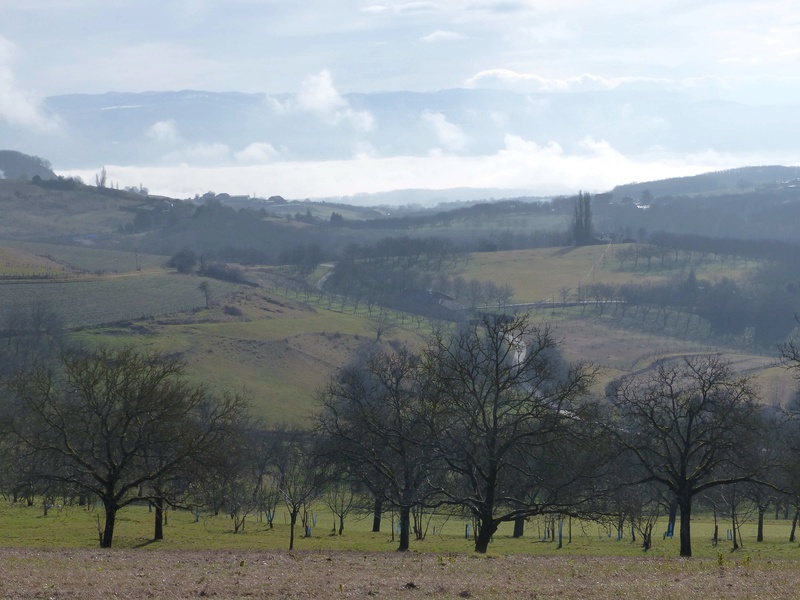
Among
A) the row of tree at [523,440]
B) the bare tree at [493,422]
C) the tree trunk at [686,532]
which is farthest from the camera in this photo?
the tree trunk at [686,532]

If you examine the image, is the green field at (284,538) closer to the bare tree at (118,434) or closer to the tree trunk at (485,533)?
the tree trunk at (485,533)

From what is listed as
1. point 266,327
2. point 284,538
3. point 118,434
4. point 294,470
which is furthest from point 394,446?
point 266,327

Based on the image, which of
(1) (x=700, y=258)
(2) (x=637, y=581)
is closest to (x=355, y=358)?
(2) (x=637, y=581)

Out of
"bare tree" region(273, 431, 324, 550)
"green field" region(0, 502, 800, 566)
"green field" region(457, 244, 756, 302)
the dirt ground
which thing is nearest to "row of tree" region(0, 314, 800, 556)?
"green field" region(0, 502, 800, 566)

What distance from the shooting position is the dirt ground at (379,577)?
17.9 meters

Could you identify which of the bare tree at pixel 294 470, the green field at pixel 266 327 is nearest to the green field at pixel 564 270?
the green field at pixel 266 327

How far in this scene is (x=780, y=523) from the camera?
2249 inches

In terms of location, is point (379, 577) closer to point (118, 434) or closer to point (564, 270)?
point (118, 434)

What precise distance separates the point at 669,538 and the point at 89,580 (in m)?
31.9

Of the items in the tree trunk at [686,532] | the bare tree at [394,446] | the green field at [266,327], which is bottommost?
the tree trunk at [686,532]

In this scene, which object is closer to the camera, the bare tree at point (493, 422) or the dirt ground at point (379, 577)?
the dirt ground at point (379, 577)

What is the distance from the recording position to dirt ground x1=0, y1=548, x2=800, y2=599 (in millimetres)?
17891

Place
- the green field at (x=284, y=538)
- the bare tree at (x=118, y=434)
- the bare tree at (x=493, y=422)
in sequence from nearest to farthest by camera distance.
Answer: the bare tree at (x=493, y=422)
the bare tree at (x=118, y=434)
the green field at (x=284, y=538)

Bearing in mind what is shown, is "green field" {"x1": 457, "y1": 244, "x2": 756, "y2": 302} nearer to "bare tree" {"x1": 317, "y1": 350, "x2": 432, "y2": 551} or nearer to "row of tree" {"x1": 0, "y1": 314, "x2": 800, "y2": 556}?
"bare tree" {"x1": 317, "y1": 350, "x2": 432, "y2": 551}
